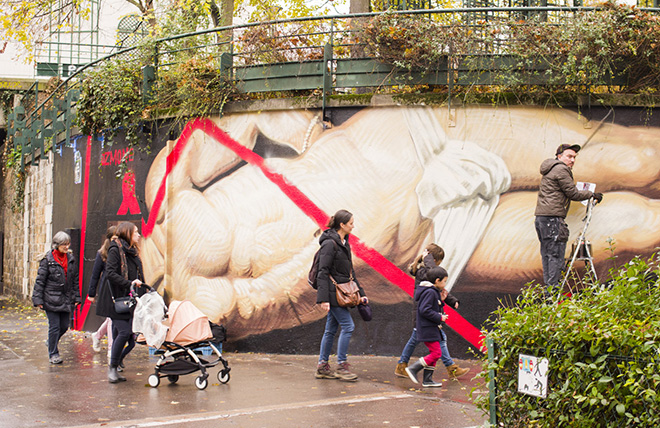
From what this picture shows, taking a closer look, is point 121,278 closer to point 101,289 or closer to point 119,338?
point 101,289

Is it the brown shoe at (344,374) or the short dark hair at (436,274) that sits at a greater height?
the short dark hair at (436,274)

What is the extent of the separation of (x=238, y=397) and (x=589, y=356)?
4.06 metres

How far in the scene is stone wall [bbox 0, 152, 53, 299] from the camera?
1628cm

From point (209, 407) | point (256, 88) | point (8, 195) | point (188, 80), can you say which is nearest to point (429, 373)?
point (209, 407)

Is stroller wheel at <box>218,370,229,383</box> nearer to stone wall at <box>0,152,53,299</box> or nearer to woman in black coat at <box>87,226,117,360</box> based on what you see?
woman in black coat at <box>87,226,117,360</box>

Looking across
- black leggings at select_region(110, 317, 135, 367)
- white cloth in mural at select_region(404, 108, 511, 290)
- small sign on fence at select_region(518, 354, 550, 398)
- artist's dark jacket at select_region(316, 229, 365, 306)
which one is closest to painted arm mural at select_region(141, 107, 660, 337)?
white cloth in mural at select_region(404, 108, 511, 290)

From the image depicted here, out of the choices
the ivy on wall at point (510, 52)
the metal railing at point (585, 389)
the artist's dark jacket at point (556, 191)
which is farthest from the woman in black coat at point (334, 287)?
the metal railing at point (585, 389)

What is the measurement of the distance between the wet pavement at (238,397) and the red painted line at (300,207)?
1.74 feet

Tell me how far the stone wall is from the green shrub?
41.3ft

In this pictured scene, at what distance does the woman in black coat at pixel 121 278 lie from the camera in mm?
8000

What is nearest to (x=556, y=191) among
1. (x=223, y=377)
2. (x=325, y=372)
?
(x=325, y=372)

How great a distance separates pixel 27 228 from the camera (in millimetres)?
18469

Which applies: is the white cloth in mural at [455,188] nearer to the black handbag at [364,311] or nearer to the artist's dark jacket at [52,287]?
the black handbag at [364,311]

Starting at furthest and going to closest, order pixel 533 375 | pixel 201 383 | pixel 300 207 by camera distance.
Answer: pixel 300 207 → pixel 201 383 → pixel 533 375
